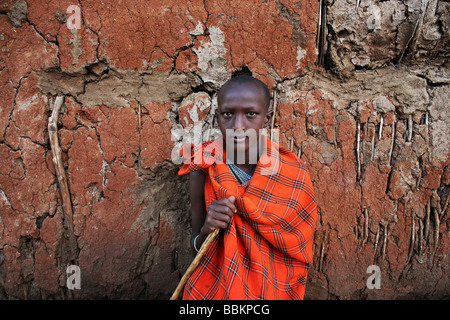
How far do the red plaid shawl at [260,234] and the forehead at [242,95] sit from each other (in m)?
0.26

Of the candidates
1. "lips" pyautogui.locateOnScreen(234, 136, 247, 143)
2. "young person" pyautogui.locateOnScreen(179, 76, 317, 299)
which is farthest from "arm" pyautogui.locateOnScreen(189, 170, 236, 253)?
"lips" pyautogui.locateOnScreen(234, 136, 247, 143)

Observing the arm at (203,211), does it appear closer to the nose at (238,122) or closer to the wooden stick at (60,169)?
the nose at (238,122)

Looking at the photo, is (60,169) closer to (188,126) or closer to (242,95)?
(188,126)

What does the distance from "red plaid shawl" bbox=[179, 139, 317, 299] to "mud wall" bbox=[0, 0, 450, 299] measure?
1.26 feet

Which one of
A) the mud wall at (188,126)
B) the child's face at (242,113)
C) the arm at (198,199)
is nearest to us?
the child's face at (242,113)

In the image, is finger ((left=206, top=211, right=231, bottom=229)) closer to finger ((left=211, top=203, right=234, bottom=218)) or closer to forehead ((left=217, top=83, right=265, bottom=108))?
finger ((left=211, top=203, right=234, bottom=218))

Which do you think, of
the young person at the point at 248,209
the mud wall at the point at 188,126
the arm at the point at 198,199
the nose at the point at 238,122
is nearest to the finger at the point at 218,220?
the young person at the point at 248,209

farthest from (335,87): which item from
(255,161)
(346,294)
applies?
(346,294)

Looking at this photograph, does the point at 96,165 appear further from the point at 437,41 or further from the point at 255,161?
the point at 437,41

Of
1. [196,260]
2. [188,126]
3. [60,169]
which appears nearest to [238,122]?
[188,126]

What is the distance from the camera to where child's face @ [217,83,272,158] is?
4.60 ft

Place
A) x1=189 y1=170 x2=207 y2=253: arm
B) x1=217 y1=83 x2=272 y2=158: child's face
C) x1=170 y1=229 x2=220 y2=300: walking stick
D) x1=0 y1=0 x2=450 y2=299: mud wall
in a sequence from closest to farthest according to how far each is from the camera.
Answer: x1=170 y1=229 x2=220 y2=300: walking stick → x1=217 y1=83 x2=272 y2=158: child's face → x1=189 y1=170 x2=207 y2=253: arm → x1=0 y1=0 x2=450 y2=299: mud wall

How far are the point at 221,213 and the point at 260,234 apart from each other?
0.89 feet

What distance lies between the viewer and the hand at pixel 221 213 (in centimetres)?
131
